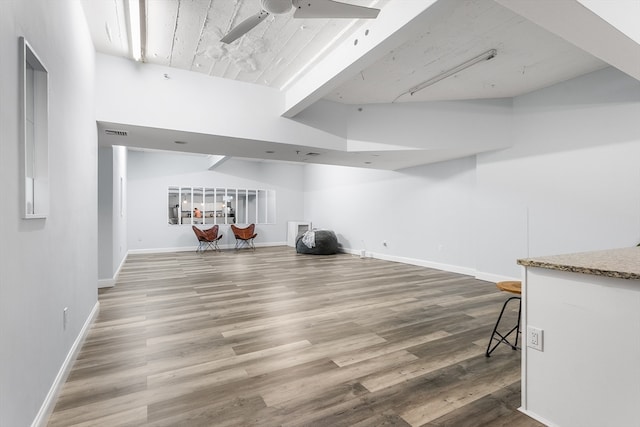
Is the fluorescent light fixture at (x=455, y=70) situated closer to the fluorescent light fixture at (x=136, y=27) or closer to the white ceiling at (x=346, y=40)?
the white ceiling at (x=346, y=40)

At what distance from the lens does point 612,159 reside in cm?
387

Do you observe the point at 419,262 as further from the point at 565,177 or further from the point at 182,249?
the point at 182,249

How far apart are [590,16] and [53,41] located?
3371 mm

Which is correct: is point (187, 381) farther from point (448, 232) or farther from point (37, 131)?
point (448, 232)

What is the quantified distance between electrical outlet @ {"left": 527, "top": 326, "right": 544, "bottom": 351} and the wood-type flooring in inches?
16.0

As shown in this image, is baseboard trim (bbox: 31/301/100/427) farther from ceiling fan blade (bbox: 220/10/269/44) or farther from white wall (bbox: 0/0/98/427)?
ceiling fan blade (bbox: 220/10/269/44)

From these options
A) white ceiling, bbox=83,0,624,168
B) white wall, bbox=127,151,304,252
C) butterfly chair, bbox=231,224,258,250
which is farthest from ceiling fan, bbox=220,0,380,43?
white wall, bbox=127,151,304,252

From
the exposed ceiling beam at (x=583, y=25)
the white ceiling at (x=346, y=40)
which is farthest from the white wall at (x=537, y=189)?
the exposed ceiling beam at (x=583, y=25)

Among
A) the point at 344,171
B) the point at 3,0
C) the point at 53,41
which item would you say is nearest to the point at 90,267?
the point at 53,41

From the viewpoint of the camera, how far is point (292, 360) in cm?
246

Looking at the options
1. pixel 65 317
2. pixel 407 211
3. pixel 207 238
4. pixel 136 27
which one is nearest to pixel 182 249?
pixel 207 238

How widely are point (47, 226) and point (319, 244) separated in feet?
23.0

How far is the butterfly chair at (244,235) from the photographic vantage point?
9742mm

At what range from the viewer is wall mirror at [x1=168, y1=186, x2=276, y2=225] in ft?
31.4
